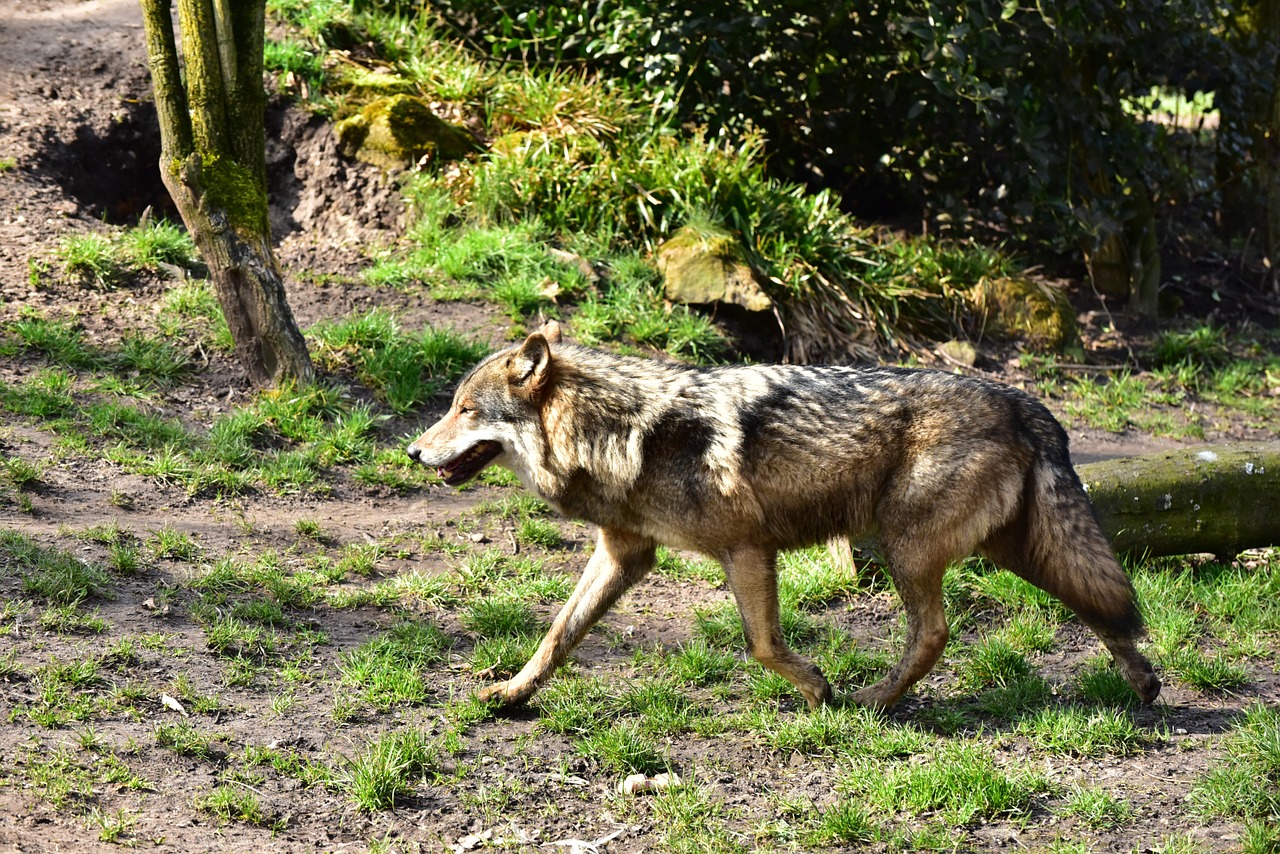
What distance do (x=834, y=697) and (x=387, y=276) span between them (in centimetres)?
542

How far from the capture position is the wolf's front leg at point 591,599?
17.6ft

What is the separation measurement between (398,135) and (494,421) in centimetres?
581

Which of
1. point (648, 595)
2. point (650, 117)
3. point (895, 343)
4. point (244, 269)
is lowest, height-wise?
point (648, 595)

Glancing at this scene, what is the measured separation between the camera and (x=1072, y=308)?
1100cm

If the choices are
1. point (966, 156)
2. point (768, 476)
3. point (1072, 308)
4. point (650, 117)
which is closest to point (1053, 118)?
point (966, 156)

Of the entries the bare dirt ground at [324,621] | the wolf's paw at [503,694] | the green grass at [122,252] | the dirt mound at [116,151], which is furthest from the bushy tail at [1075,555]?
the green grass at [122,252]

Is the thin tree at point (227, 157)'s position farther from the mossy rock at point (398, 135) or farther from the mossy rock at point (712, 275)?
the mossy rock at point (712, 275)

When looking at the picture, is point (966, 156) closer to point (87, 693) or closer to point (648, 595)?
point (648, 595)

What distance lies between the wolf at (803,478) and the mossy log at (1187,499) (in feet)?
4.04

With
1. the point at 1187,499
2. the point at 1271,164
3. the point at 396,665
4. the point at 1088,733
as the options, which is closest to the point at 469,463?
the point at 396,665

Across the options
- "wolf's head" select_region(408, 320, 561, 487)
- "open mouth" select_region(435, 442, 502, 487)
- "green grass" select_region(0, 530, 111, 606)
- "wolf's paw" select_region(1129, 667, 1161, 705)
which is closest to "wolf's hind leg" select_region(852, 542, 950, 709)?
"wolf's paw" select_region(1129, 667, 1161, 705)

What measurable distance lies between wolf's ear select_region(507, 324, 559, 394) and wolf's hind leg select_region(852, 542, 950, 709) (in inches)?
68.4

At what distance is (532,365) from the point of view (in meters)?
5.36

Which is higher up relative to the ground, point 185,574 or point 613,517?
point 613,517
